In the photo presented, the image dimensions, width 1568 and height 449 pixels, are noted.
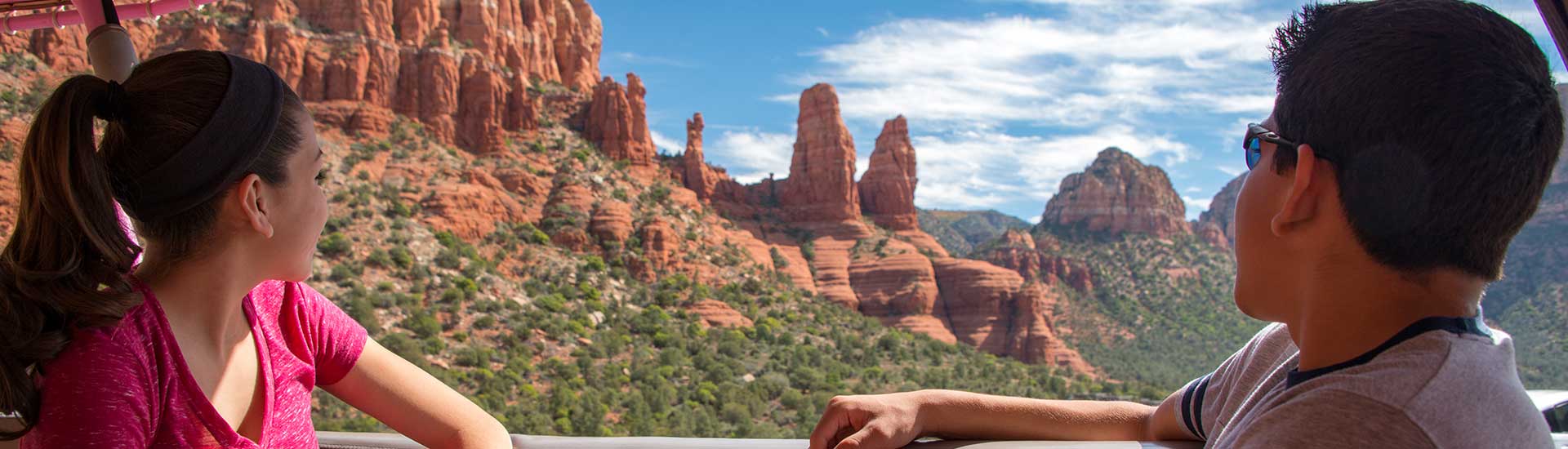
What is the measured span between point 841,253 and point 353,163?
2257 cm

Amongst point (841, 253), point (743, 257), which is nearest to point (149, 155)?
point (743, 257)

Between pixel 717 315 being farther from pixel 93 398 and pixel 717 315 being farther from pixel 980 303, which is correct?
pixel 93 398

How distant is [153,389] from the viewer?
1.30 m

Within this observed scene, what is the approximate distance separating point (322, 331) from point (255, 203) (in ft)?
1.36

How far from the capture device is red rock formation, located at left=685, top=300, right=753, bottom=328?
93.5 feet

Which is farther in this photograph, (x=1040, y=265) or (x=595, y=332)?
(x=1040, y=265)

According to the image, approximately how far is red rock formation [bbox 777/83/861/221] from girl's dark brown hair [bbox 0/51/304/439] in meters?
46.1

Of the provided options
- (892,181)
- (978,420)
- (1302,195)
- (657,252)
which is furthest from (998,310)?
(1302,195)

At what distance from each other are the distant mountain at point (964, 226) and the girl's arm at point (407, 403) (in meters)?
53.3

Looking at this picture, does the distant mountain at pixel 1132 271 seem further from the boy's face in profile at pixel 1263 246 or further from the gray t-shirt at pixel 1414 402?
the gray t-shirt at pixel 1414 402

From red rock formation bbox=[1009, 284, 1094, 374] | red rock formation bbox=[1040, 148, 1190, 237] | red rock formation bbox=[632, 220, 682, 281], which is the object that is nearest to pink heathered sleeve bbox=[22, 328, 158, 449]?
red rock formation bbox=[632, 220, 682, 281]

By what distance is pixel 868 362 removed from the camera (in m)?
28.0

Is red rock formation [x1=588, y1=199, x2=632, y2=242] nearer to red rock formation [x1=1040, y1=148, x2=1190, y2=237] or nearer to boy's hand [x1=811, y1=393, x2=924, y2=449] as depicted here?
red rock formation [x1=1040, y1=148, x2=1190, y2=237]

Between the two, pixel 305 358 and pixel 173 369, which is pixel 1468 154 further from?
pixel 305 358
